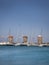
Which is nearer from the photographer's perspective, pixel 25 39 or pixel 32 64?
pixel 32 64

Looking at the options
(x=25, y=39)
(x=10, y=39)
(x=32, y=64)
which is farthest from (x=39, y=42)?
(x=32, y=64)

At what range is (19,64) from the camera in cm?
768

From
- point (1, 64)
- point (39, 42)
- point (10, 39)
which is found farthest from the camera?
point (10, 39)

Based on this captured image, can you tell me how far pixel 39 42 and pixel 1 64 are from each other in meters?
10.1

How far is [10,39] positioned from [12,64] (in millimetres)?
11381

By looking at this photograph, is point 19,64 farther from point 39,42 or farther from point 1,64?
point 39,42

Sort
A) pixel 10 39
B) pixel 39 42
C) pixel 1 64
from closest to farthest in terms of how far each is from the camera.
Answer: pixel 1 64
pixel 39 42
pixel 10 39

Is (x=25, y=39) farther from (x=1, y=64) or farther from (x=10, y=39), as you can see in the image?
(x=1, y=64)

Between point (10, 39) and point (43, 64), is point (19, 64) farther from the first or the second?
point (10, 39)

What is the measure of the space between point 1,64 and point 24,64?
0.71m

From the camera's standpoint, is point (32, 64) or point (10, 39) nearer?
point (32, 64)

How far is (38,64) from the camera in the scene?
7605 millimetres

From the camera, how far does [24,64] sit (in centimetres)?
764

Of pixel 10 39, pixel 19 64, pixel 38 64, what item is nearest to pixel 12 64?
pixel 19 64
